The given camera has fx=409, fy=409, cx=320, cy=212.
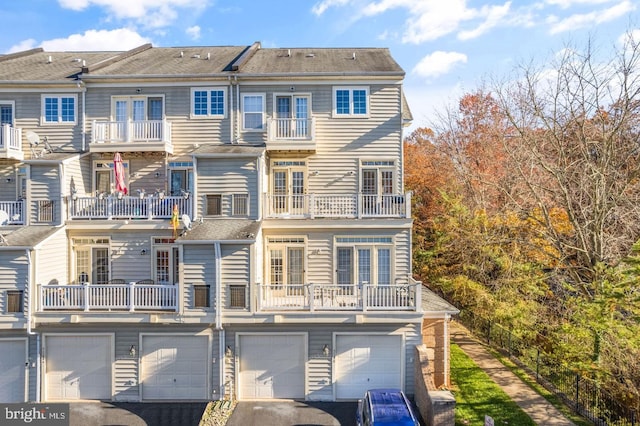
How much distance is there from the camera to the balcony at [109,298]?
14.1 meters

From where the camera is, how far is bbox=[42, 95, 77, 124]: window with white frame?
55.3 feet

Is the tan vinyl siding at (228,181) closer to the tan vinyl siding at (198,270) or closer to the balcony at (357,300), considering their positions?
the tan vinyl siding at (198,270)

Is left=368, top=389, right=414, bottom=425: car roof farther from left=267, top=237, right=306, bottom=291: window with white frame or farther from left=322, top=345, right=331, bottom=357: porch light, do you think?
left=267, top=237, right=306, bottom=291: window with white frame

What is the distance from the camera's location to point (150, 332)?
48.1 feet

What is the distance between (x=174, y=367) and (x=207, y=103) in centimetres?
1031

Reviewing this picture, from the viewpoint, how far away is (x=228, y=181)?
1538 cm

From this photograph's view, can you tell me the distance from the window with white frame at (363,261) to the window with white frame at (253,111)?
5.74 metres

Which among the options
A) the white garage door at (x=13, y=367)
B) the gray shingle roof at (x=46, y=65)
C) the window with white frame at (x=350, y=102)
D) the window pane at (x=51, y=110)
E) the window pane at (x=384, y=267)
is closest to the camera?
the white garage door at (x=13, y=367)

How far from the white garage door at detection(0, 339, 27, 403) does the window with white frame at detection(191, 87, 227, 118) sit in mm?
10660

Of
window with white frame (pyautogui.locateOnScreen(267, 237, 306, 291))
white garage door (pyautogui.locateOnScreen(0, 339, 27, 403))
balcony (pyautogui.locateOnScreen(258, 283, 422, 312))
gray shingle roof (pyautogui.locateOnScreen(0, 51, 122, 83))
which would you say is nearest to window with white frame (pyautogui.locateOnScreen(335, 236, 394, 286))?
balcony (pyautogui.locateOnScreen(258, 283, 422, 312))

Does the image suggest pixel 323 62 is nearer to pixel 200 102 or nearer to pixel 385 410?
pixel 200 102

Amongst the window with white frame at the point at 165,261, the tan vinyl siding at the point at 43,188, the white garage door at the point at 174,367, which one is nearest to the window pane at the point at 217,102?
the window with white frame at the point at 165,261

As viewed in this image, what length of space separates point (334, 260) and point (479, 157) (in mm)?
18524

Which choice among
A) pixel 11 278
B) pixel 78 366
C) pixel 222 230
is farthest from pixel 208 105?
pixel 78 366
